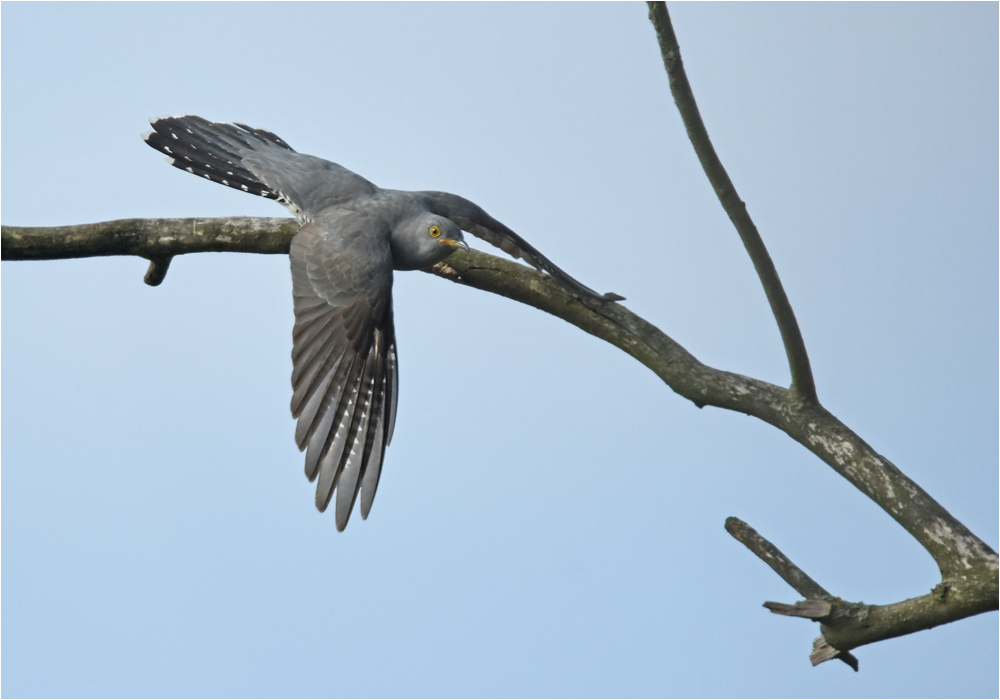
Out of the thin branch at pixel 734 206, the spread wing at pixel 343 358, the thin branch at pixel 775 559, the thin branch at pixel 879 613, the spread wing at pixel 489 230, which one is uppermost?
the spread wing at pixel 489 230

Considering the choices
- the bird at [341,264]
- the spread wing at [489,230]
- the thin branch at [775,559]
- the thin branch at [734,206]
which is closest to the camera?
the thin branch at [734,206]

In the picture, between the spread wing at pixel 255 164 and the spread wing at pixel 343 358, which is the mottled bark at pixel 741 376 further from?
the spread wing at pixel 343 358

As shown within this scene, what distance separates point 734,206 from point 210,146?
271 centimetres

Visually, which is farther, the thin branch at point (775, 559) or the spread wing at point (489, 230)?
the spread wing at point (489, 230)

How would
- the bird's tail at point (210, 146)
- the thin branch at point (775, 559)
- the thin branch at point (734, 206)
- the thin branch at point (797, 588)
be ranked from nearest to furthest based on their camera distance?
the thin branch at point (734, 206) → the thin branch at point (797, 588) → the thin branch at point (775, 559) → the bird's tail at point (210, 146)

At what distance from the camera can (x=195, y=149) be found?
4.82 meters

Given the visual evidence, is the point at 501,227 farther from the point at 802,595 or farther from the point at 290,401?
the point at 802,595

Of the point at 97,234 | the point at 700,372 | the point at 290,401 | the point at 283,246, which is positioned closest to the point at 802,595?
the point at 700,372

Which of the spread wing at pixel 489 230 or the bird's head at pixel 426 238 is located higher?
the spread wing at pixel 489 230

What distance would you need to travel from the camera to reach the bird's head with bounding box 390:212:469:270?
4.41m

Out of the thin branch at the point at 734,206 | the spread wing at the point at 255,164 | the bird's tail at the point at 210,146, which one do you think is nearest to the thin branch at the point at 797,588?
the thin branch at the point at 734,206

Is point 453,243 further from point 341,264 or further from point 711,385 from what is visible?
point 711,385

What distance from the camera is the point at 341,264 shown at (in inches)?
161

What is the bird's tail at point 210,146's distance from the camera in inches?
187
